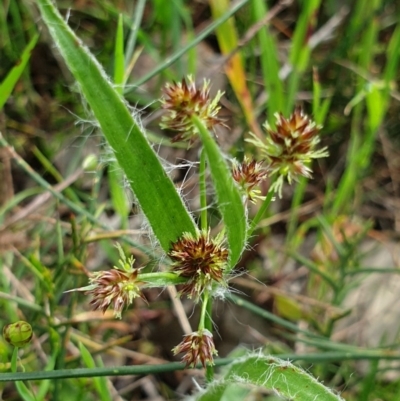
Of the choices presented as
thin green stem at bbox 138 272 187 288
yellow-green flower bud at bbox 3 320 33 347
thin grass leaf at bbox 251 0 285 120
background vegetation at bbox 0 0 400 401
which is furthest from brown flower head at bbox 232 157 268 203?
thin grass leaf at bbox 251 0 285 120

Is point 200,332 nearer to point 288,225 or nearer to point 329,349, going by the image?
point 329,349

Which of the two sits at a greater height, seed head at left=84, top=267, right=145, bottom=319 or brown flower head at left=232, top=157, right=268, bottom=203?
brown flower head at left=232, top=157, right=268, bottom=203

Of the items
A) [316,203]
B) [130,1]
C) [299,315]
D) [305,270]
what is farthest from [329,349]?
[130,1]

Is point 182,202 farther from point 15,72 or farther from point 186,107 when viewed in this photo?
point 15,72

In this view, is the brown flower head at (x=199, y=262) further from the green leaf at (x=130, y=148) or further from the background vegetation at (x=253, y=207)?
the background vegetation at (x=253, y=207)

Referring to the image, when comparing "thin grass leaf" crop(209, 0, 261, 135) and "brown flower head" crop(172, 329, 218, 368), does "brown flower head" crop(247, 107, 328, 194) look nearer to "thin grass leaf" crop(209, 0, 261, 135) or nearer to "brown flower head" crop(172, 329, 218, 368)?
"brown flower head" crop(172, 329, 218, 368)

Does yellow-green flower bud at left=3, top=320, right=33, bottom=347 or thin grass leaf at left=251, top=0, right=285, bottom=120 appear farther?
thin grass leaf at left=251, top=0, right=285, bottom=120

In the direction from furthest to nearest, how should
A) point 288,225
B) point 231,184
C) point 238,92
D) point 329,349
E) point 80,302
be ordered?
point 288,225 < point 238,92 < point 80,302 < point 329,349 < point 231,184

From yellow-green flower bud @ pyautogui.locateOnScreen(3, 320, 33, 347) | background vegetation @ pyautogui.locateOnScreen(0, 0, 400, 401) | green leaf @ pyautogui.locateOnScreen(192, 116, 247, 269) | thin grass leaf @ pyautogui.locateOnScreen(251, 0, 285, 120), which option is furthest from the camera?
thin grass leaf @ pyautogui.locateOnScreen(251, 0, 285, 120)
